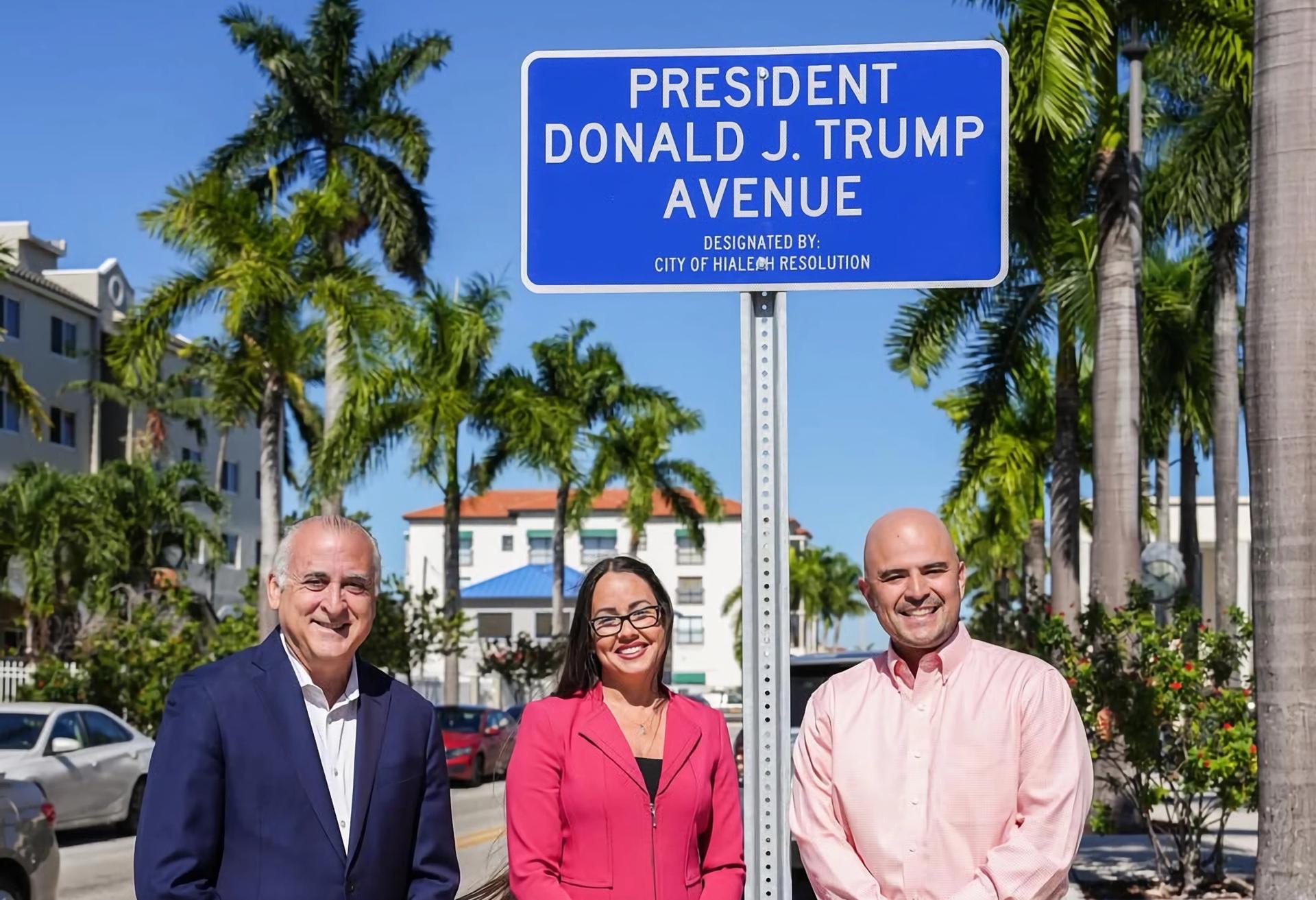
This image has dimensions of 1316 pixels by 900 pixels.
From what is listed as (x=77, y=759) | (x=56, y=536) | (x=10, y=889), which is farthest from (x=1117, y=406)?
(x=56, y=536)

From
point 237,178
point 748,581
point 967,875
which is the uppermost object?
point 237,178

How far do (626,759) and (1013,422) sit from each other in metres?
31.4

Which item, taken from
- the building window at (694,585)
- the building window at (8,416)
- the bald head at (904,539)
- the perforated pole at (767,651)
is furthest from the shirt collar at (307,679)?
the building window at (694,585)

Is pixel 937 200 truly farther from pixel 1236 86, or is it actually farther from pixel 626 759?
pixel 1236 86

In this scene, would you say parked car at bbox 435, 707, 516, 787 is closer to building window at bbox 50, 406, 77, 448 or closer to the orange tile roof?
building window at bbox 50, 406, 77, 448

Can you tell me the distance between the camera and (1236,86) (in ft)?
55.4

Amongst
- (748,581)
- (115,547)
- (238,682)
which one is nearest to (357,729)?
(238,682)

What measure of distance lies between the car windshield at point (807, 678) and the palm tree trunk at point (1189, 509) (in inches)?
860

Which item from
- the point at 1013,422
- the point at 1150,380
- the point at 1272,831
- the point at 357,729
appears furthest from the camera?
the point at 1013,422

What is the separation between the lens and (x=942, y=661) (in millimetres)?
3768

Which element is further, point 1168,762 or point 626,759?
point 1168,762

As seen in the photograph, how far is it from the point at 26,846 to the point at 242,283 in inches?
690

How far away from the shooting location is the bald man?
11.8 feet

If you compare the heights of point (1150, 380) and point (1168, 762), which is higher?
point (1150, 380)
